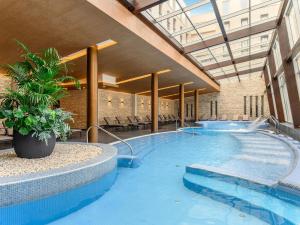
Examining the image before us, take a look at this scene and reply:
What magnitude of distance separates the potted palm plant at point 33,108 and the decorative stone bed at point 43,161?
0.21 m

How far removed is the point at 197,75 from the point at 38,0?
1210 centimetres

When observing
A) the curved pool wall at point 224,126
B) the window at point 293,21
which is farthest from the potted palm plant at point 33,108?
the curved pool wall at point 224,126

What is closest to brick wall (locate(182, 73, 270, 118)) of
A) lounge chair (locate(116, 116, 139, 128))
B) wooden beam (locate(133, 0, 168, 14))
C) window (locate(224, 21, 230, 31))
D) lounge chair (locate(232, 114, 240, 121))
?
lounge chair (locate(232, 114, 240, 121))

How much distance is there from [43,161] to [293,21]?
32.4 ft

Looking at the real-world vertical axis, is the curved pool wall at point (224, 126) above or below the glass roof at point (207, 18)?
below

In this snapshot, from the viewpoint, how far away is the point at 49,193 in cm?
322

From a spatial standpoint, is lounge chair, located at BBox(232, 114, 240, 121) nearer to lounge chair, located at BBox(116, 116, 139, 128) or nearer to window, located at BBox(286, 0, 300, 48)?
lounge chair, located at BBox(116, 116, 139, 128)

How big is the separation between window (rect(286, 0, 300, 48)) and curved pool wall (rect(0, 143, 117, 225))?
27.5ft

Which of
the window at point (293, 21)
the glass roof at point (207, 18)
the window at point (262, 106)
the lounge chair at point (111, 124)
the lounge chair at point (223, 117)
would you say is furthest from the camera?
the lounge chair at point (223, 117)

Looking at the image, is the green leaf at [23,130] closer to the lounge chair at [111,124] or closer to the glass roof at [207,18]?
the glass roof at [207,18]

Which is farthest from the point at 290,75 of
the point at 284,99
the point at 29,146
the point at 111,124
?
the point at 111,124

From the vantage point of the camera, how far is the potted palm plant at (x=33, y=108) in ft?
13.9

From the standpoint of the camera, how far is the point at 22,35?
23.2ft

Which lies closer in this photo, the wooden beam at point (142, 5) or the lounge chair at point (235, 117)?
the wooden beam at point (142, 5)
